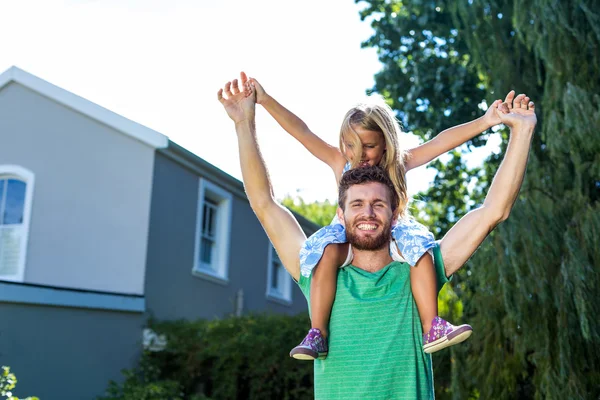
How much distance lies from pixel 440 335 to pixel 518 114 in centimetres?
80

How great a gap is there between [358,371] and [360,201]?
536mm

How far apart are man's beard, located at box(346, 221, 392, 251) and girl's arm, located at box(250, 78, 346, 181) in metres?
0.80

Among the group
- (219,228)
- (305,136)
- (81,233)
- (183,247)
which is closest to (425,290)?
(305,136)

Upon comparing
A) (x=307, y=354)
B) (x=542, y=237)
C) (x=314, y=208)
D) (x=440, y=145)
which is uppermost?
(x=314, y=208)

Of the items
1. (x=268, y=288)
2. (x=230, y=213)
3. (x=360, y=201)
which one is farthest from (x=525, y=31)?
(x=268, y=288)

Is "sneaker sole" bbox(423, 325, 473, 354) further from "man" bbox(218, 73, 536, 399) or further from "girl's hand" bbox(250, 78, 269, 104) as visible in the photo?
"girl's hand" bbox(250, 78, 269, 104)

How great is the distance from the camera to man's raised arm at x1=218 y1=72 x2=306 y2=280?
249 centimetres

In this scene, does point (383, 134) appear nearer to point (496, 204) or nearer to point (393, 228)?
point (393, 228)

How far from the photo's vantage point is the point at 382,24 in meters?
11.9

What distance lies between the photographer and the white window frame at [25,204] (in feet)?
35.8

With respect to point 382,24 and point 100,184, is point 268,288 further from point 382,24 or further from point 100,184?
point 382,24

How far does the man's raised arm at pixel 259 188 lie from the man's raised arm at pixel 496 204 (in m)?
0.51

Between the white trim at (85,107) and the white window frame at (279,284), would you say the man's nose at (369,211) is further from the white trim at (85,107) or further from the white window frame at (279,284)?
the white window frame at (279,284)

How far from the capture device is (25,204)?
1124cm
